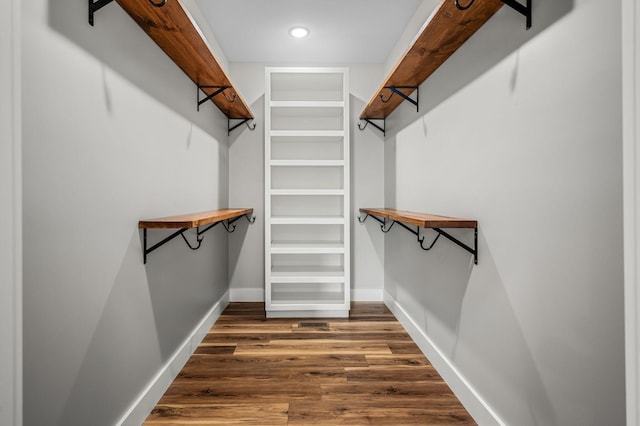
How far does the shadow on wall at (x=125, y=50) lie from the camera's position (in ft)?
3.49

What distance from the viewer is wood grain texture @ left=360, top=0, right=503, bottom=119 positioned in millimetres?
1354

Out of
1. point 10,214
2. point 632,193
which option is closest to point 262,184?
point 10,214

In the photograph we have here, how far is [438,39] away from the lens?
1604 mm

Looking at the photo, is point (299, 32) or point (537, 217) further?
point (299, 32)

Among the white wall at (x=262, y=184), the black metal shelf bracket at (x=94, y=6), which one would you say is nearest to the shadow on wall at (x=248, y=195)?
the white wall at (x=262, y=184)

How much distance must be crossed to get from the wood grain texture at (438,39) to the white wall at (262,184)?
3.21 feet

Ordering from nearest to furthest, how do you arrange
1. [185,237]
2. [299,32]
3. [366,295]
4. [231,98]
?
1. [185,237]
2. [231,98]
3. [299,32]
4. [366,295]

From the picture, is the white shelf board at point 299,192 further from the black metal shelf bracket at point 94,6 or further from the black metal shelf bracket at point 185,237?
the black metal shelf bracket at point 94,6

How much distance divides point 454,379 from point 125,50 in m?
2.11

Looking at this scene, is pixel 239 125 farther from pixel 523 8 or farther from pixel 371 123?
pixel 523 8

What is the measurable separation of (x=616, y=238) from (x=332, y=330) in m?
2.03

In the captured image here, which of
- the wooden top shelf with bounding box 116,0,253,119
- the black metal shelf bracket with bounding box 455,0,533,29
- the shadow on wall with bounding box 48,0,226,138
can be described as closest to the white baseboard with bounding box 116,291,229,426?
the shadow on wall with bounding box 48,0,226,138

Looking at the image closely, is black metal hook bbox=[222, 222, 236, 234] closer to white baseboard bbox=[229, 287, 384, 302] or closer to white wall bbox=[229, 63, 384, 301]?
white wall bbox=[229, 63, 384, 301]

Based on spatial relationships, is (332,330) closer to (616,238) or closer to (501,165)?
(501,165)
